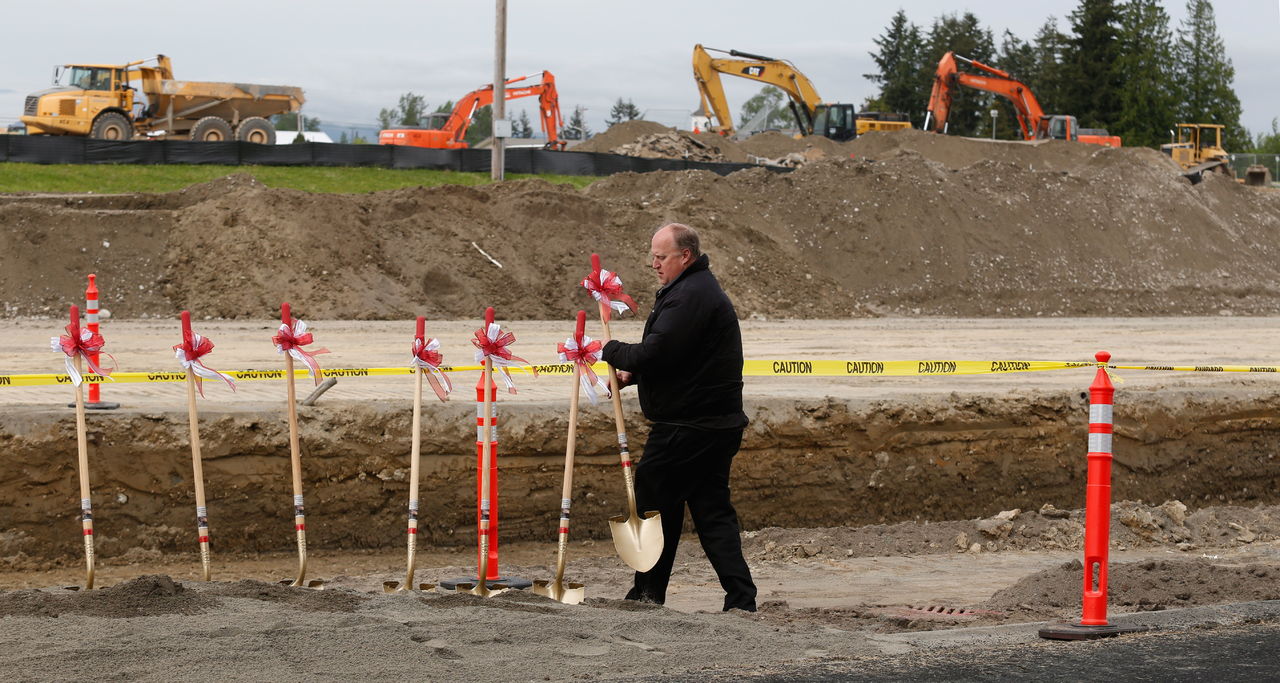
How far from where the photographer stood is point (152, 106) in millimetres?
36156

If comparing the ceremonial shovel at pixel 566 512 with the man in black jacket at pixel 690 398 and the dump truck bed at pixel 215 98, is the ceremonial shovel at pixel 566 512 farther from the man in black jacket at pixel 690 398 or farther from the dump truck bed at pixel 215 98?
the dump truck bed at pixel 215 98

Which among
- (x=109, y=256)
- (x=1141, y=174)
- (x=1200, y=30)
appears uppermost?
(x=1200, y=30)

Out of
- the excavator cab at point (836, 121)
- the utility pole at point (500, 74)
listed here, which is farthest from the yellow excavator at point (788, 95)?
the utility pole at point (500, 74)

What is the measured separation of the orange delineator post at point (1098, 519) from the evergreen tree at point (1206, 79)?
7352 centimetres

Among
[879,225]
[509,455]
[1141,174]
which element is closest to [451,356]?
[509,455]

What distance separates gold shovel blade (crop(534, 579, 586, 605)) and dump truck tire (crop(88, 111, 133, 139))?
3042 cm

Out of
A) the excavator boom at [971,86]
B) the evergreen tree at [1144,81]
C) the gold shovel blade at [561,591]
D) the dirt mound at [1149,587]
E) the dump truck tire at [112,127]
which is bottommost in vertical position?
the gold shovel blade at [561,591]

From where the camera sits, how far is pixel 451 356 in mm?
15758

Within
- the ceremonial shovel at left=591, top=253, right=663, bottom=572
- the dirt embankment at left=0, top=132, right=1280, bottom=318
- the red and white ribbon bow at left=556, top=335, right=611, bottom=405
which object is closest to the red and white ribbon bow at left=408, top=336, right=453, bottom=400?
the red and white ribbon bow at left=556, top=335, right=611, bottom=405

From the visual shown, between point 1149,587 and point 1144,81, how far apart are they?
6886 centimetres

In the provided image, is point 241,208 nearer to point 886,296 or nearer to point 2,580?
point 886,296

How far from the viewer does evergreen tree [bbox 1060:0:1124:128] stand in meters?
70.9

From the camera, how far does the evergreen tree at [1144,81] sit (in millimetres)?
69938

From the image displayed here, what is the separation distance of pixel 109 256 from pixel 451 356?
25.8 feet
